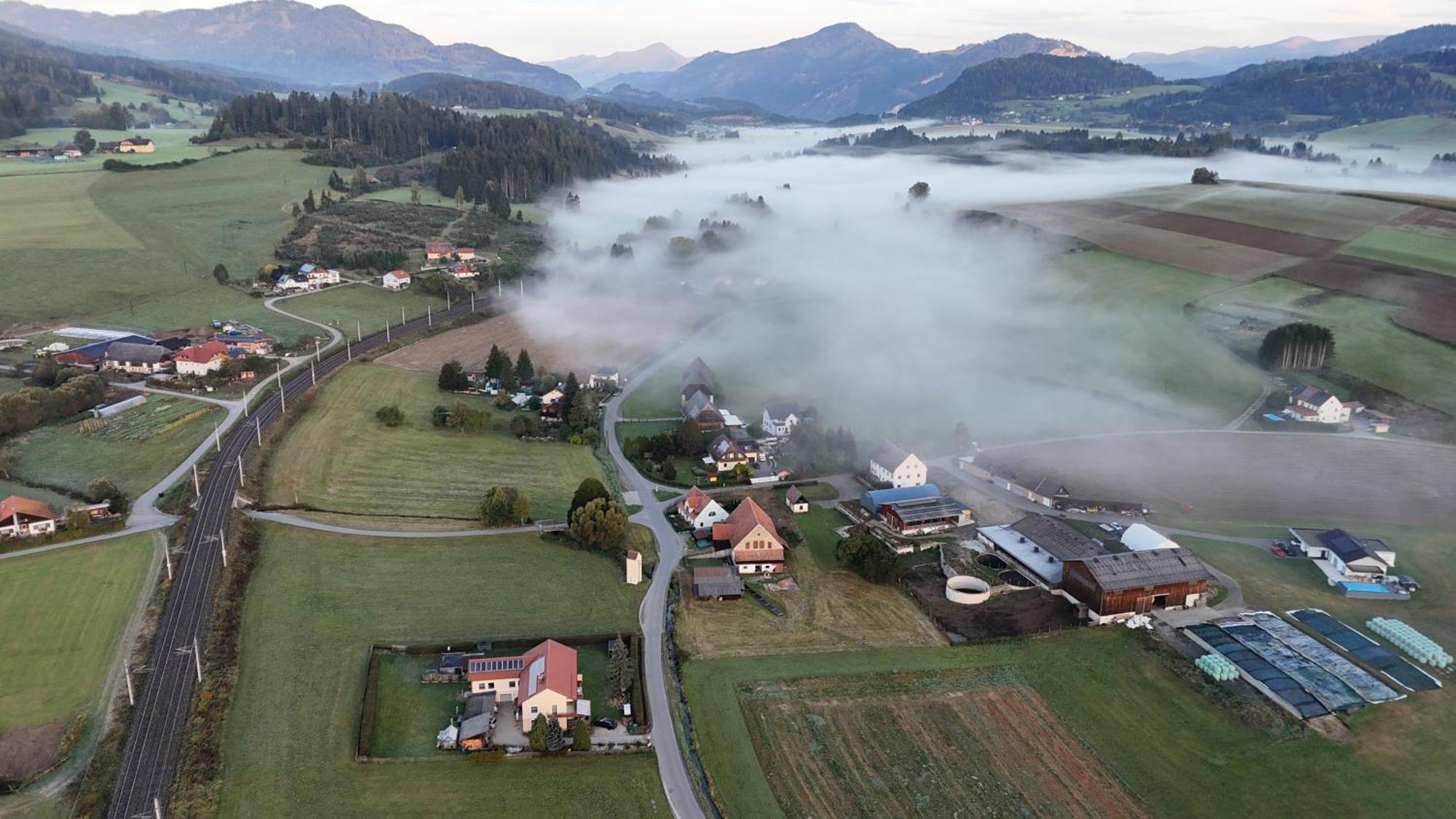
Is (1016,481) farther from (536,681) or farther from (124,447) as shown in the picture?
(124,447)

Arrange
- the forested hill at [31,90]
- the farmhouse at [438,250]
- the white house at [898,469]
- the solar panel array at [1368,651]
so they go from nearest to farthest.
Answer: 1. the solar panel array at [1368,651]
2. the white house at [898,469]
3. the farmhouse at [438,250]
4. the forested hill at [31,90]

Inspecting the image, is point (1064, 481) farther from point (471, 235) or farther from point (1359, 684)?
point (471, 235)

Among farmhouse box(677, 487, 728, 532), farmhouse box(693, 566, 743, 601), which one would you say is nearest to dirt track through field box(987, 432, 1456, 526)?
farmhouse box(677, 487, 728, 532)

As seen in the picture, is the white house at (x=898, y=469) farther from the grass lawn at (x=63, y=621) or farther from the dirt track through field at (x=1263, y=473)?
the grass lawn at (x=63, y=621)

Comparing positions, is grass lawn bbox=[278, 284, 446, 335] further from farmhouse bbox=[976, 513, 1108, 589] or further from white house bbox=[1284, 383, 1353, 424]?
white house bbox=[1284, 383, 1353, 424]

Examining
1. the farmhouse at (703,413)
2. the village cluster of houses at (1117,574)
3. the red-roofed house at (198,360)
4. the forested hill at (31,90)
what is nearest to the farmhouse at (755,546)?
the village cluster of houses at (1117,574)
